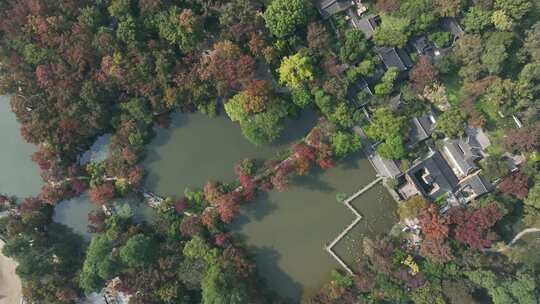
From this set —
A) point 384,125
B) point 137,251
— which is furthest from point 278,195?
point 137,251

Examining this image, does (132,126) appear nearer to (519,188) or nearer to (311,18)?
(311,18)

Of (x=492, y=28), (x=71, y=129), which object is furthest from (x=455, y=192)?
(x=71, y=129)

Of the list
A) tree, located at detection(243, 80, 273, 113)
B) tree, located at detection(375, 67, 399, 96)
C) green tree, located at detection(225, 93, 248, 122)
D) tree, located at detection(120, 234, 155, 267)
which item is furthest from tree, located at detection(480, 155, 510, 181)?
tree, located at detection(120, 234, 155, 267)

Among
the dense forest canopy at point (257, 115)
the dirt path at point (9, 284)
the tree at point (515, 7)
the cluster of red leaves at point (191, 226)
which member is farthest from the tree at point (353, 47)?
the dirt path at point (9, 284)

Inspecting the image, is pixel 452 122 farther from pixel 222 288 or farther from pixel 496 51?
pixel 222 288

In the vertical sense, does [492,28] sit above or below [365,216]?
above

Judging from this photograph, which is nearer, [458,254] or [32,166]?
[458,254]
